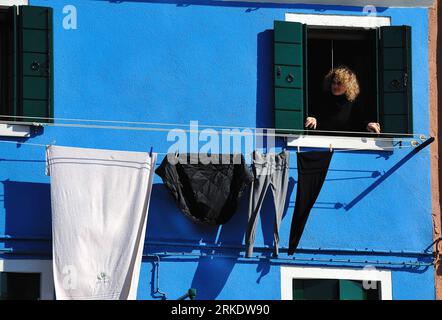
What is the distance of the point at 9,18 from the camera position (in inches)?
736

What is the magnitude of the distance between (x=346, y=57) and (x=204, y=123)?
1.88 metres

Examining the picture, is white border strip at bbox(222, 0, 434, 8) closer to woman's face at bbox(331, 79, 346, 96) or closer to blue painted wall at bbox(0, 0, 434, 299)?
blue painted wall at bbox(0, 0, 434, 299)

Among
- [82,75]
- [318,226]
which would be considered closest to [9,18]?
[82,75]

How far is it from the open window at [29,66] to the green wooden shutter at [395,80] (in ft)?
11.1

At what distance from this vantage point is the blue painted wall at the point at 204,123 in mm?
18203

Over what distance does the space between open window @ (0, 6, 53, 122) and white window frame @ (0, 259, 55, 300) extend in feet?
4.68

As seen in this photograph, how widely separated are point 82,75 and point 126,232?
1.79 meters

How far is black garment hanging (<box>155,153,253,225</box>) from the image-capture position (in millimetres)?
18234

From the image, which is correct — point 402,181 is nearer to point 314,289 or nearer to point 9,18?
point 314,289

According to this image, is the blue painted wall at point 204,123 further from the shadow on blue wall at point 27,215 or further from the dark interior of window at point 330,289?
the dark interior of window at point 330,289

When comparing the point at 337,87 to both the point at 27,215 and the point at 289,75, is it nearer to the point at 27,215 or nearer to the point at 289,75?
the point at 289,75

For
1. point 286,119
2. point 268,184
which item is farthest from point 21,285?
point 286,119

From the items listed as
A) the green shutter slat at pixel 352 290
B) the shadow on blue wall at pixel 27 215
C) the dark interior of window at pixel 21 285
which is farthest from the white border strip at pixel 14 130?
the green shutter slat at pixel 352 290

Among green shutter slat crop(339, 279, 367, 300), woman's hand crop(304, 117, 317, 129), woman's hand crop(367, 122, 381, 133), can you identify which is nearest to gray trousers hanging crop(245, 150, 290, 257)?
woman's hand crop(304, 117, 317, 129)
